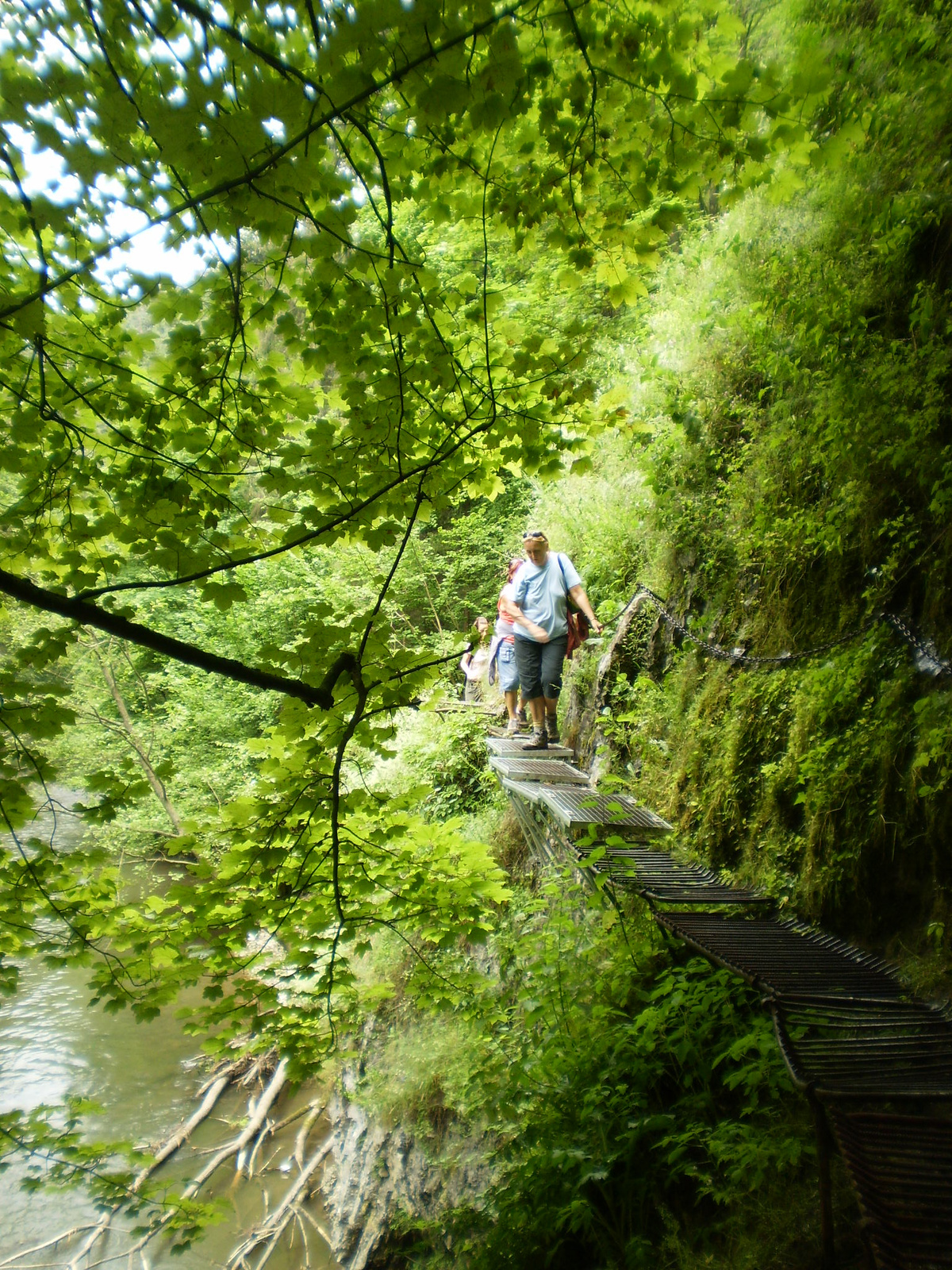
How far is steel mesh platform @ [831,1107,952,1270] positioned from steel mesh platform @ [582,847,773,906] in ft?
4.29

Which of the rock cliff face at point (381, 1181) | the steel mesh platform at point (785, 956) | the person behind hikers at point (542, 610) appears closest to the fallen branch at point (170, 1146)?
the rock cliff face at point (381, 1181)

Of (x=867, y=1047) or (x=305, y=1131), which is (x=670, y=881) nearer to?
(x=867, y=1047)

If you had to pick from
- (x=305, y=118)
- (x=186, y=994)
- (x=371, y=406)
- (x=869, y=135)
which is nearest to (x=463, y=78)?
(x=305, y=118)

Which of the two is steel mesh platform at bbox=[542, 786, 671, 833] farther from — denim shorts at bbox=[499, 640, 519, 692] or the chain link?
denim shorts at bbox=[499, 640, 519, 692]

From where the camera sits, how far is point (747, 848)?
3.54 m

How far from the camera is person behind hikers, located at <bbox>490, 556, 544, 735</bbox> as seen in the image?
18.6 feet

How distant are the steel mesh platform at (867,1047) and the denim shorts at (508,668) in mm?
4644

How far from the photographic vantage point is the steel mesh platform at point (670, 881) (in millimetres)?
3188

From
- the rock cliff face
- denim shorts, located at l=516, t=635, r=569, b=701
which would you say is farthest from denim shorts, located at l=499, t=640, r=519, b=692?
the rock cliff face

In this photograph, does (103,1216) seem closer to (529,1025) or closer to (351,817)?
(529,1025)

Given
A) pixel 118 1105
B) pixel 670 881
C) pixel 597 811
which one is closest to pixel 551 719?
pixel 597 811

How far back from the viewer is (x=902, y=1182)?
163 centimetres

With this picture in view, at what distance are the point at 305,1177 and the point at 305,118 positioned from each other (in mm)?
8085

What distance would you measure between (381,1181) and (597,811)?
4.00 m
